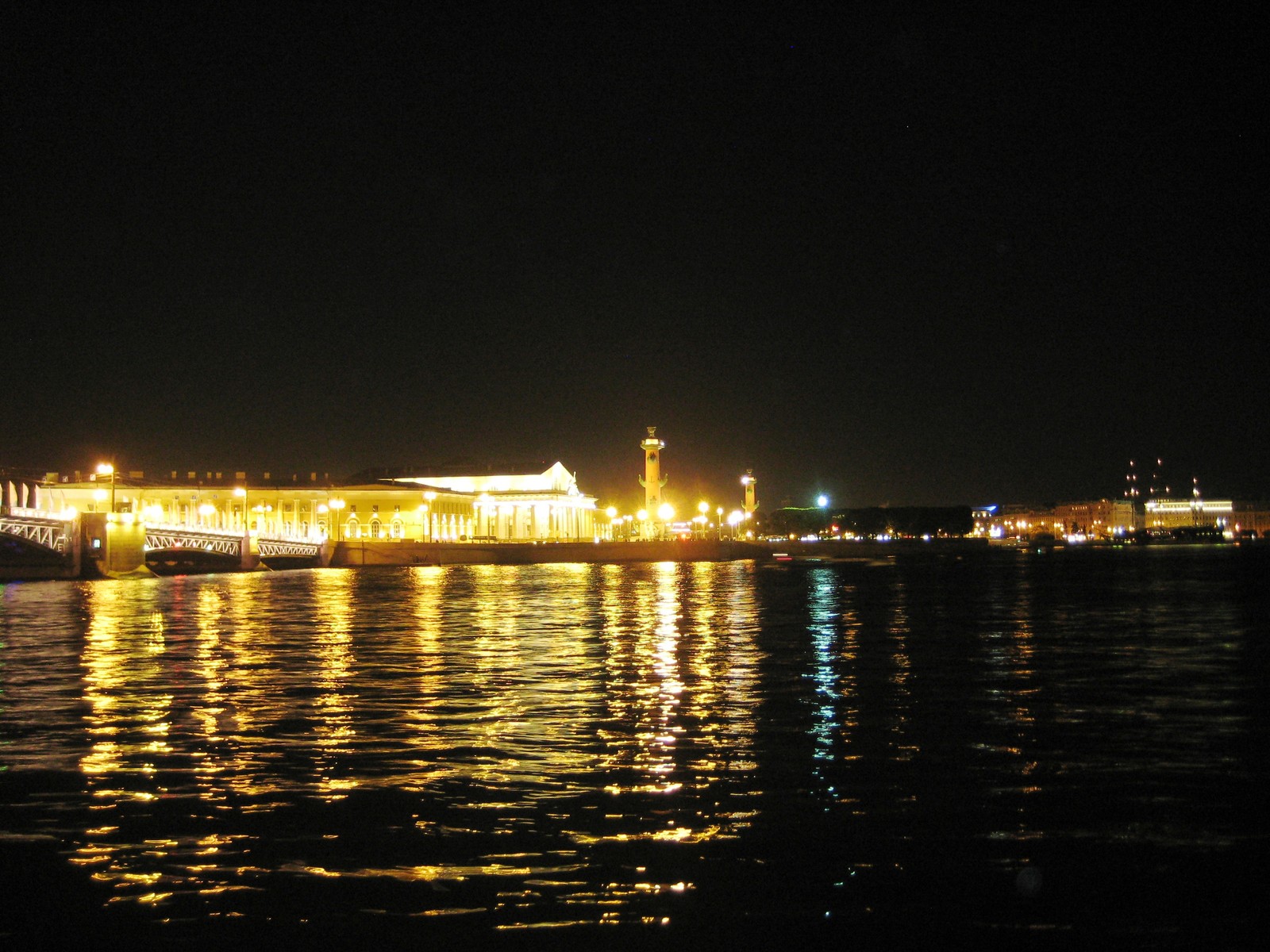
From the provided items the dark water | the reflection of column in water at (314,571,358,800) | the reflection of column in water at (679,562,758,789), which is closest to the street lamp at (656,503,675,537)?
the reflection of column in water at (679,562,758,789)

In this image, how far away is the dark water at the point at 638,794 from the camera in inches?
228

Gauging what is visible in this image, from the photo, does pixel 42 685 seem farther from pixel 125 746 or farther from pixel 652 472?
pixel 652 472

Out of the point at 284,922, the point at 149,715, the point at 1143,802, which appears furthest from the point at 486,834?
the point at 149,715

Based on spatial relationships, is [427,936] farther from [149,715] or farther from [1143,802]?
[149,715]

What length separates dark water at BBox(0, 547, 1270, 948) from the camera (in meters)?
5.80

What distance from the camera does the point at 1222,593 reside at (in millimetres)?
37469

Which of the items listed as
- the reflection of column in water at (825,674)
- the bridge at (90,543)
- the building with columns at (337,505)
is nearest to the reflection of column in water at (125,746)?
the reflection of column in water at (825,674)

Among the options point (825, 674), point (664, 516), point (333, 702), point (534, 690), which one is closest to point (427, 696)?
point (333, 702)

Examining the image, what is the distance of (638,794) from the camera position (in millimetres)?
8328

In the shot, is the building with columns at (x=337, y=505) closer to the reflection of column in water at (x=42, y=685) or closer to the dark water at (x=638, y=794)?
the reflection of column in water at (x=42, y=685)

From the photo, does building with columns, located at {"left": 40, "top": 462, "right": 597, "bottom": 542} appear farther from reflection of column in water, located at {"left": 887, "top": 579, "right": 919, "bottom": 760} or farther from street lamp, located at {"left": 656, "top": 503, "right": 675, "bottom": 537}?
reflection of column in water, located at {"left": 887, "top": 579, "right": 919, "bottom": 760}

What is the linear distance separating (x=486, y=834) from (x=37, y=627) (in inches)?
805

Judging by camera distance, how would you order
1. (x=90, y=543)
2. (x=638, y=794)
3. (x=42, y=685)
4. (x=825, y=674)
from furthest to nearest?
(x=90, y=543) < (x=825, y=674) < (x=42, y=685) < (x=638, y=794)

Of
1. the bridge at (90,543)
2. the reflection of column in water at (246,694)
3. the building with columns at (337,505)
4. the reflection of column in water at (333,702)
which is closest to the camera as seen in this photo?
the reflection of column in water at (333,702)
